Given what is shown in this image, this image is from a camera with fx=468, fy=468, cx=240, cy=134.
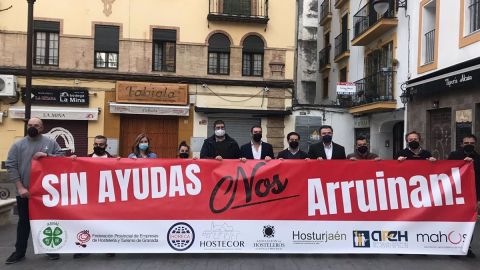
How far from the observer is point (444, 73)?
12.9 meters

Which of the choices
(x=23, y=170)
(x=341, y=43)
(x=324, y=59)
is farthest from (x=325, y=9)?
(x=23, y=170)

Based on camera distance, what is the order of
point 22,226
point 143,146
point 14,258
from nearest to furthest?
point 14,258
point 22,226
point 143,146

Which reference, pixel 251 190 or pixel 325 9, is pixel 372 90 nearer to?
pixel 325 9

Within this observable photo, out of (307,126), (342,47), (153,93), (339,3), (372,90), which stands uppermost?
(339,3)

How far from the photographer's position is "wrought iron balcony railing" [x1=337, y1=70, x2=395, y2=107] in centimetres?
1788

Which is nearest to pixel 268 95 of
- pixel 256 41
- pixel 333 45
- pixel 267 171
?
pixel 256 41

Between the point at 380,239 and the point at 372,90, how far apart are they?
1387 cm

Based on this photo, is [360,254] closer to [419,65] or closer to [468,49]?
[468,49]

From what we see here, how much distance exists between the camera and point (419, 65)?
15609 millimetres

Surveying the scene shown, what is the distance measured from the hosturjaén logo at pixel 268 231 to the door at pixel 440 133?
29.5 ft

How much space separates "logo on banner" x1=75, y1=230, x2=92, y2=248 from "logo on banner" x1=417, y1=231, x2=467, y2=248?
4332mm

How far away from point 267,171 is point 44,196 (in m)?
2.92

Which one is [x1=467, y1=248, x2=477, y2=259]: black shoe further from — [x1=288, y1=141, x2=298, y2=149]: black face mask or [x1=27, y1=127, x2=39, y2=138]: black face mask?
[x1=27, y1=127, x2=39, y2=138]: black face mask

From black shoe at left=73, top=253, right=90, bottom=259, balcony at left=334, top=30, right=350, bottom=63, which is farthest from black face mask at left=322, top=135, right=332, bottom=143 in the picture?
balcony at left=334, top=30, right=350, bottom=63
